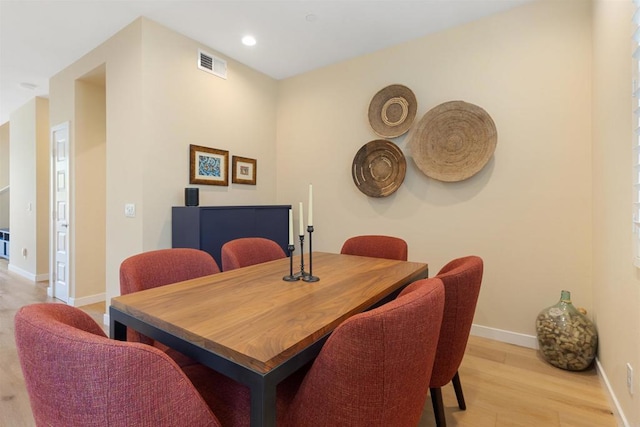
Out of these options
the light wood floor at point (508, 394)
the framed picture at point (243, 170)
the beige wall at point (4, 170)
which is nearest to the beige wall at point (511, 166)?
the light wood floor at point (508, 394)

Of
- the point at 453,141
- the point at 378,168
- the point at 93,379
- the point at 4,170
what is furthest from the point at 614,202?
the point at 4,170

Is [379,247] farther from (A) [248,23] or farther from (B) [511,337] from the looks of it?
(A) [248,23]

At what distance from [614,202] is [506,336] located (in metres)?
1.36

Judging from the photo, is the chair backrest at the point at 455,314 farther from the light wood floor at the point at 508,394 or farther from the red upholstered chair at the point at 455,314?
the light wood floor at the point at 508,394

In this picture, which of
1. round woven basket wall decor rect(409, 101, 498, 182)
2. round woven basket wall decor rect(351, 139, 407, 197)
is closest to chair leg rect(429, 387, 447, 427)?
round woven basket wall decor rect(409, 101, 498, 182)

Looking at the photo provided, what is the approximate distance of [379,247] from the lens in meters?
2.38

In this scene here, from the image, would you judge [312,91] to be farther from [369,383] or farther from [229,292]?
[369,383]

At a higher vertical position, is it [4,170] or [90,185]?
[4,170]

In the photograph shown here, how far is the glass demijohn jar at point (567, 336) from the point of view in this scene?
6.64 ft

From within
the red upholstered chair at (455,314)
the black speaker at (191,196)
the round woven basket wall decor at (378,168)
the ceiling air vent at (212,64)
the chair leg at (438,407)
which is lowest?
the chair leg at (438,407)

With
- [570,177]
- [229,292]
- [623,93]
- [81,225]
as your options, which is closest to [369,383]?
[229,292]

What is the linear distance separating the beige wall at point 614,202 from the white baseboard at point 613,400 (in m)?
0.04

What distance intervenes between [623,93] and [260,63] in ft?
10.1

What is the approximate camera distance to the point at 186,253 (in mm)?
1689
